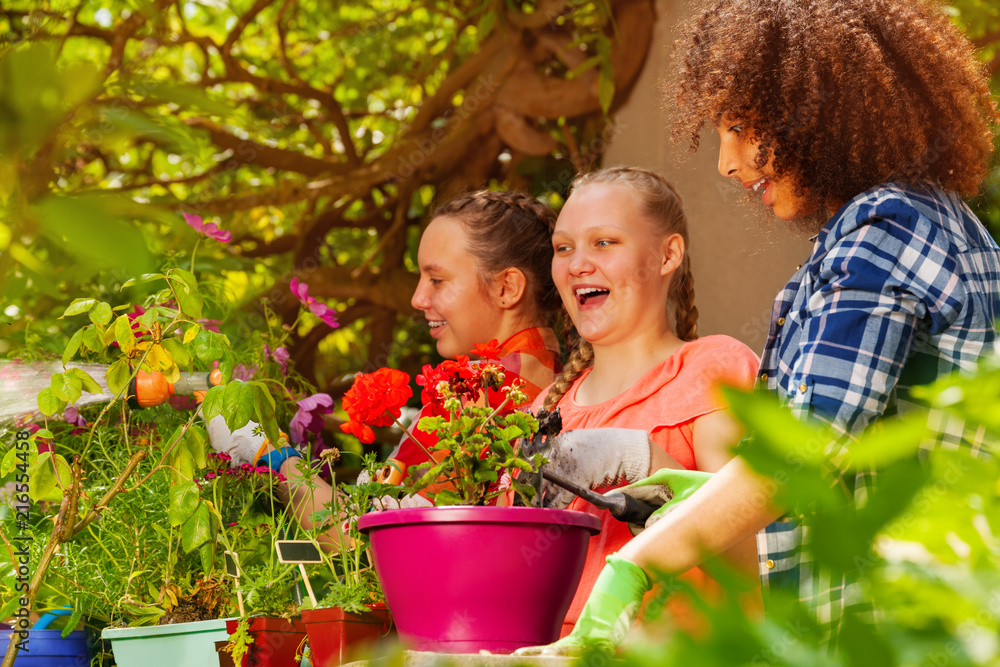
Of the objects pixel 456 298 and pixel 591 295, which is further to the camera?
pixel 456 298

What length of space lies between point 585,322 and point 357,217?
1.75 m

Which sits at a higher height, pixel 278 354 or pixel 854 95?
pixel 854 95

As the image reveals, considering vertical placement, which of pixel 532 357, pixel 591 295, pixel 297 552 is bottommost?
pixel 297 552

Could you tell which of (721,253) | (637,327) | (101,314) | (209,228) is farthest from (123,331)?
(721,253)

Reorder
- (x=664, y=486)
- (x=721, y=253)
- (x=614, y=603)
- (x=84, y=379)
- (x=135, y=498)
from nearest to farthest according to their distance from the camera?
(x=614, y=603)
(x=664, y=486)
(x=84, y=379)
(x=135, y=498)
(x=721, y=253)

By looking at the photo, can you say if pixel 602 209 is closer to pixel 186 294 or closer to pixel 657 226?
pixel 657 226

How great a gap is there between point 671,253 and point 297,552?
26.3 inches

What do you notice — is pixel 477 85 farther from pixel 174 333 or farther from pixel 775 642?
pixel 775 642

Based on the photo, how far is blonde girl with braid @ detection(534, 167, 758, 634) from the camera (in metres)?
1.14

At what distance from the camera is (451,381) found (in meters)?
0.94

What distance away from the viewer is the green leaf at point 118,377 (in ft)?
3.66

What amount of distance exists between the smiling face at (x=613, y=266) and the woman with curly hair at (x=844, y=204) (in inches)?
10.2

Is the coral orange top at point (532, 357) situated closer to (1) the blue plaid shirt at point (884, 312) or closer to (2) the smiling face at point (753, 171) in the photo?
(2) the smiling face at point (753, 171)

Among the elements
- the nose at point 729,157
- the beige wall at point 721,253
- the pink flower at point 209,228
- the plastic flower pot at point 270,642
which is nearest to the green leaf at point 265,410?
the plastic flower pot at point 270,642
